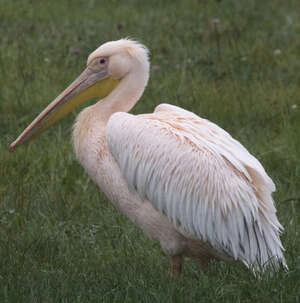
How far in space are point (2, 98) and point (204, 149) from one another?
3230 millimetres

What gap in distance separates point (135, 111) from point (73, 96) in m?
1.92

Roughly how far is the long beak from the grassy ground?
0.62 meters

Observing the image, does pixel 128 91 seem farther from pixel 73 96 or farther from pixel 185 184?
pixel 185 184

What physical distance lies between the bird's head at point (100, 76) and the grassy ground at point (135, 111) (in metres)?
0.64

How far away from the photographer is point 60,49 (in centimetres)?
885

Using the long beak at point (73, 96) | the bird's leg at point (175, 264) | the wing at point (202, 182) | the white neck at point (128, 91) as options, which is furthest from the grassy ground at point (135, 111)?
the white neck at point (128, 91)

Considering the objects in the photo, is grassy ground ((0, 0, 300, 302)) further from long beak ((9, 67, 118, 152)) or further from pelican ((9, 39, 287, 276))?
long beak ((9, 67, 118, 152))

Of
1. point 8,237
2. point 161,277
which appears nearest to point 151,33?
point 8,237

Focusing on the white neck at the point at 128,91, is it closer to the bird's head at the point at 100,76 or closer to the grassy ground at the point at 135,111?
the bird's head at the point at 100,76

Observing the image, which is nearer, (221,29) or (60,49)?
(60,49)

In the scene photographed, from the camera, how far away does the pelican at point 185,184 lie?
15.5 ft

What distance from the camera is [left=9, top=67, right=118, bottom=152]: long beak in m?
5.58

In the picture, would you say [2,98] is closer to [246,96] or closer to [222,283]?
[246,96]

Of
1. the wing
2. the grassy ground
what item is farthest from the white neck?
the grassy ground
